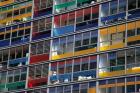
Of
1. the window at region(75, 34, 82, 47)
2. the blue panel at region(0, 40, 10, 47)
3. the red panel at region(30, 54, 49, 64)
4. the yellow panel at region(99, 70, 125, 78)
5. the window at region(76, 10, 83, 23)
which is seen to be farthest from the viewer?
the blue panel at region(0, 40, 10, 47)

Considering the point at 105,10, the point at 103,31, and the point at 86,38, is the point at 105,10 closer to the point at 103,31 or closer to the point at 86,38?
the point at 103,31

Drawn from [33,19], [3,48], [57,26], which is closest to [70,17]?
[57,26]

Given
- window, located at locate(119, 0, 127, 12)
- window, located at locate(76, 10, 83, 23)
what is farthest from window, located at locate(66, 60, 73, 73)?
window, located at locate(119, 0, 127, 12)

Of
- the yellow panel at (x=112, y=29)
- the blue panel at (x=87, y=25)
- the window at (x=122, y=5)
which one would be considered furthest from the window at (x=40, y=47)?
the window at (x=122, y=5)

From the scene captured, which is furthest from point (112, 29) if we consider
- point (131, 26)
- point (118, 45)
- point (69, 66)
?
point (69, 66)

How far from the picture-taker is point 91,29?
5397 centimetres

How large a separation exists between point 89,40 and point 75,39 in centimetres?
201

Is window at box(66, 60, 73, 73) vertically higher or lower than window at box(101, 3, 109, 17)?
lower

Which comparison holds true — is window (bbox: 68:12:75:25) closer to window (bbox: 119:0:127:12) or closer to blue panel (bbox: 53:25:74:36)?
blue panel (bbox: 53:25:74:36)

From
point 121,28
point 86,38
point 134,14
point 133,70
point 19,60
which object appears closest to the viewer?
point 133,70

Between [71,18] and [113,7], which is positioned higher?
[113,7]

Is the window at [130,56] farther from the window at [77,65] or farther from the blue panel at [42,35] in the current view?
the blue panel at [42,35]

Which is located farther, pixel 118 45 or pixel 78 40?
pixel 78 40

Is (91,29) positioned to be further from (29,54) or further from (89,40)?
(29,54)
